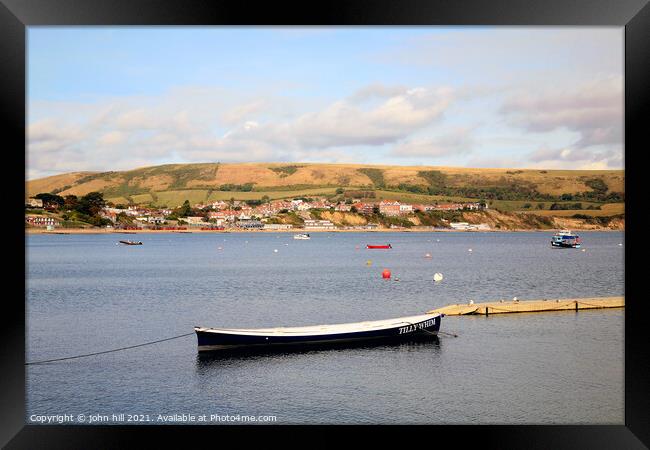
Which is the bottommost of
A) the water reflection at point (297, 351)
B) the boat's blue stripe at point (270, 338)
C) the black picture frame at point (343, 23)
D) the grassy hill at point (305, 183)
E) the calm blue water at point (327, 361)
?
the calm blue water at point (327, 361)

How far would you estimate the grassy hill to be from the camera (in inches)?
4018

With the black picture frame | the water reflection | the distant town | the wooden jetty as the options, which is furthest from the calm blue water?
the distant town

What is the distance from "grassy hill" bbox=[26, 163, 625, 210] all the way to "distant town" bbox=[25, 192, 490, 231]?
1520 mm

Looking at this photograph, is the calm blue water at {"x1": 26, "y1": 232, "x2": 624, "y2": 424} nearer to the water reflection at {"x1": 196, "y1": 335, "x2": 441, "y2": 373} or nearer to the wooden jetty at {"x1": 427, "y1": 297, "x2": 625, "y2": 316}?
the water reflection at {"x1": 196, "y1": 335, "x2": 441, "y2": 373}

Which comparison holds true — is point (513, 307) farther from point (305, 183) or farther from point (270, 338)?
point (305, 183)

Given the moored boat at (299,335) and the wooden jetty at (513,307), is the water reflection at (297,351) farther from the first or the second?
the wooden jetty at (513,307)

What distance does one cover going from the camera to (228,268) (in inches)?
1855

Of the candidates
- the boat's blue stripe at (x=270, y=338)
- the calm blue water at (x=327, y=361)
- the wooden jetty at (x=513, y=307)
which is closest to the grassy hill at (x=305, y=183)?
the calm blue water at (x=327, y=361)

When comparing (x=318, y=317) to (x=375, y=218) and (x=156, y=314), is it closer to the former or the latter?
(x=156, y=314)

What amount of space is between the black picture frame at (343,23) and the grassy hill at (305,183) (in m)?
94.9

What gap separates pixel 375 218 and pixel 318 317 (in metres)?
90.6

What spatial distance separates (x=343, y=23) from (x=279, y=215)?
104 metres

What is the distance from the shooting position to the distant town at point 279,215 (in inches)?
4161
